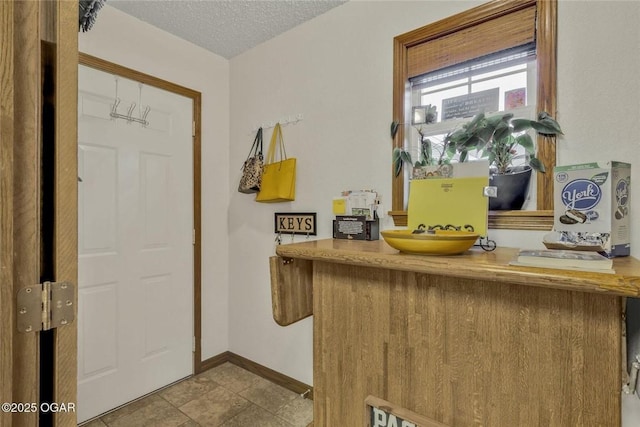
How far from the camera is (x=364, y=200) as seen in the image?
1.83 m

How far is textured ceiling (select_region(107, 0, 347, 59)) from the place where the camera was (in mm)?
1973

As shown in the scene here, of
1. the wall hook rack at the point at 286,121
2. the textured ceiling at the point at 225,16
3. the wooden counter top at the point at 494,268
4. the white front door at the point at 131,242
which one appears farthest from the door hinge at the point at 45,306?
the textured ceiling at the point at 225,16

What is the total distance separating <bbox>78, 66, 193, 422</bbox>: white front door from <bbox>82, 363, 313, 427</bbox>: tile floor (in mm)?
114

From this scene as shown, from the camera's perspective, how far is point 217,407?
204 cm

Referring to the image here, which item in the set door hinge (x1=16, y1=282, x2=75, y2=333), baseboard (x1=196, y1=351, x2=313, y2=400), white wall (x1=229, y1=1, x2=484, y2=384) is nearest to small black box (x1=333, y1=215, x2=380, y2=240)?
white wall (x1=229, y1=1, x2=484, y2=384)

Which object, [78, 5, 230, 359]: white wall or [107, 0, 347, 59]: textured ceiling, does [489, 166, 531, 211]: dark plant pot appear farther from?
[78, 5, 230, 359]: white wall

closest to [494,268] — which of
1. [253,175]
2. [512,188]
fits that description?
[512,188]

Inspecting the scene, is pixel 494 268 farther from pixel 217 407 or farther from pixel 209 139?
pixel 209 139

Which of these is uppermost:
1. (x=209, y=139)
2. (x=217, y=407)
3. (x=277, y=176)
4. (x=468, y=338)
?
(x=209, y=139)

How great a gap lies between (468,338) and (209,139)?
226 centimetres

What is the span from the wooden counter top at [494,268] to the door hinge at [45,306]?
784mm

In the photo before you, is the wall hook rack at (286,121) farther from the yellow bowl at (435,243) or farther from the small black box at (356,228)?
the yellow bowl at (435,243)

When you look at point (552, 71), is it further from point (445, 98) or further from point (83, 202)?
point (83, 202)

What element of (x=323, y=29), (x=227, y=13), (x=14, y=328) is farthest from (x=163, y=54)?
(x=14, y=328)
